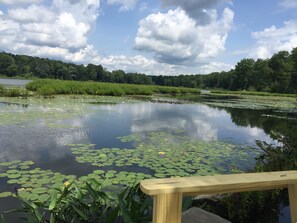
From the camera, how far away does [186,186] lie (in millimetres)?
1474

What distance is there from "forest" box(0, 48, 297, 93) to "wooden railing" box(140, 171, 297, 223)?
56.1 m

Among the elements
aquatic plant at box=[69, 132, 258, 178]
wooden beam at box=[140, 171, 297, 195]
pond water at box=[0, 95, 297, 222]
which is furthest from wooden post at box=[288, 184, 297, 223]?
aquatic plant at box=[69, 132, 258, 178]

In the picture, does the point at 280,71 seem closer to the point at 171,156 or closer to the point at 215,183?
the point at 171,156

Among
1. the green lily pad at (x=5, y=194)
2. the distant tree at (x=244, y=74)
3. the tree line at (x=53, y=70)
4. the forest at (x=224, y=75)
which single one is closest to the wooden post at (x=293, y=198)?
the green lily pad at (x=5, y=194)

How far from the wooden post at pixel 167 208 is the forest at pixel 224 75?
56.6 meters

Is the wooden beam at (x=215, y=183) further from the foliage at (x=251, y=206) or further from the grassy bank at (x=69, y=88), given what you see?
the grassy bank at (x=69, y=88)

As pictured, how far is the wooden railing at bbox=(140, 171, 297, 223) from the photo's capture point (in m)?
1.43

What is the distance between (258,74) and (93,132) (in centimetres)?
6513

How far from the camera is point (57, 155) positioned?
552cm

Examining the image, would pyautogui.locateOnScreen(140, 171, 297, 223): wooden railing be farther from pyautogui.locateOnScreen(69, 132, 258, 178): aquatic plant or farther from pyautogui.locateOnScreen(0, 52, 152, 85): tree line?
pyautogui.locateOnScreen(0, 52, 152, 85): tree line


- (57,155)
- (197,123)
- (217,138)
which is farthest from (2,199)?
(197,123)

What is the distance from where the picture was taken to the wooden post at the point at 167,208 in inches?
56.5

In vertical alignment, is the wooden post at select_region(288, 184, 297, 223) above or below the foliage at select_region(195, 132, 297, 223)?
above

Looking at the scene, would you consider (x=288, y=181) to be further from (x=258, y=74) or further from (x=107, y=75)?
(x=107, y=75)
